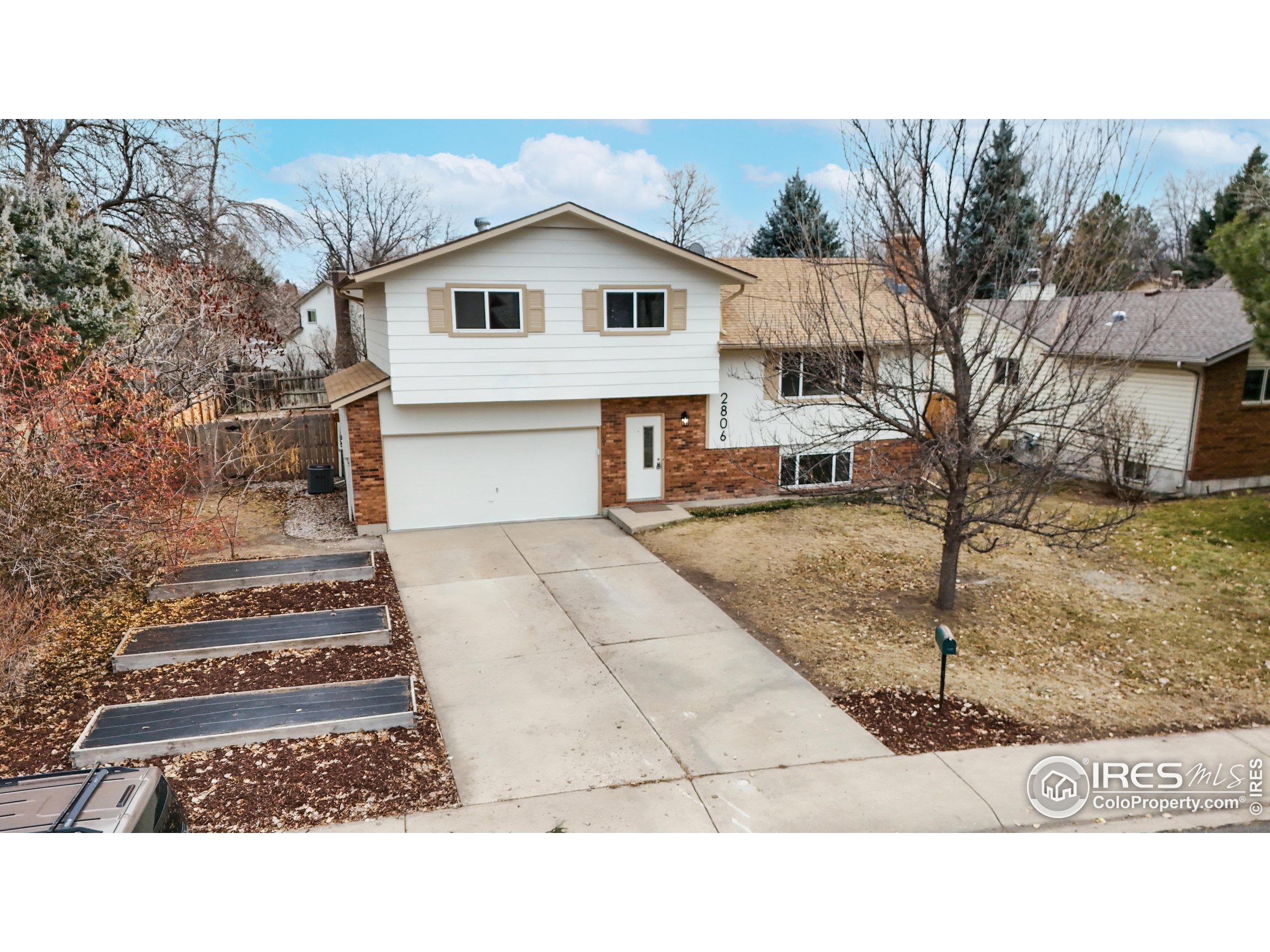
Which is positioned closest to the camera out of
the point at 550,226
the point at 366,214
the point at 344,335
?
the point at 550,226

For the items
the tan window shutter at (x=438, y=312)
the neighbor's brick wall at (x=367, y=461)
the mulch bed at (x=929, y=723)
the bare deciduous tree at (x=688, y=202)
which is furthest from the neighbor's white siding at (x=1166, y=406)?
the bare deciduous tree at (x=688, y=202)

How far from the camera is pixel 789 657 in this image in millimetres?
8750

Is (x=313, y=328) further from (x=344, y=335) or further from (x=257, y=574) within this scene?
(x=257, y=574)

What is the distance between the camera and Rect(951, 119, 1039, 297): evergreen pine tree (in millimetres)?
7852

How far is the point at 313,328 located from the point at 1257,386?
36.5 meters

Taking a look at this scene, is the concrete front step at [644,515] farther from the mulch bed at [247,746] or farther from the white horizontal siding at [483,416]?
the mulch bed at [247,746]

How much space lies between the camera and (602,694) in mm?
7867

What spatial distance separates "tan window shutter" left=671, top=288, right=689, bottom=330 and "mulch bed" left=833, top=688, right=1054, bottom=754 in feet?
26.6

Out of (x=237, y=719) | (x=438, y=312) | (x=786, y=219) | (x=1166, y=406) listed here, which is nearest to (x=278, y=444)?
(x=438, y=312)

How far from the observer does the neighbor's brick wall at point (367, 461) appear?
13219 mm

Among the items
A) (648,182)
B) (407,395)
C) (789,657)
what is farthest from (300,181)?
(789,657)

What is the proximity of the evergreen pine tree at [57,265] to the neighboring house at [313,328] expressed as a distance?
22.1 m

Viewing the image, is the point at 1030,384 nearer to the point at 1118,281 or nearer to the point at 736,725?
the point at 1118,281

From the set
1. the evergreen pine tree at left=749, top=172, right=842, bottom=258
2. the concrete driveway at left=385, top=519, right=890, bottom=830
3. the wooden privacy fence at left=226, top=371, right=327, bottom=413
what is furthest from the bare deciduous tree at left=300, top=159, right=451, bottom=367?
the concrete driveway at left=385, top=519, right=890, bottom=830
